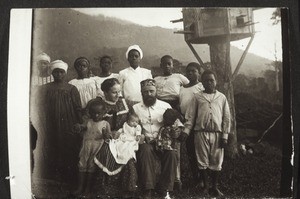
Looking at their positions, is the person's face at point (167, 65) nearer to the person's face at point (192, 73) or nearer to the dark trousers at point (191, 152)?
the person's face at point (192, 73)

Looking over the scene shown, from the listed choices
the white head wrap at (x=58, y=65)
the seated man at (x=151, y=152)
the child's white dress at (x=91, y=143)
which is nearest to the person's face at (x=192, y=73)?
the seated man at (x=151, y=152)

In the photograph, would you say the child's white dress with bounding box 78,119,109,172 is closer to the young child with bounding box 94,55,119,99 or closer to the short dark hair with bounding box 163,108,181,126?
the young child with bounding box 94,55,119,99

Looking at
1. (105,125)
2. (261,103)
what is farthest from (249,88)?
(105,125)

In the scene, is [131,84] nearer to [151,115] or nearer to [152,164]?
[151,115]

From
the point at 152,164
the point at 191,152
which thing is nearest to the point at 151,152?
the point at 152,164

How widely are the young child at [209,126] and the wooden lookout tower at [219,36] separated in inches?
1.1

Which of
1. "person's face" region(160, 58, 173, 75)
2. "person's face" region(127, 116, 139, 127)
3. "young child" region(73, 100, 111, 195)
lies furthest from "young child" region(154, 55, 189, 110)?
"young child" region(73, 100, 111, 195)

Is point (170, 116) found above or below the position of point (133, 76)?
below

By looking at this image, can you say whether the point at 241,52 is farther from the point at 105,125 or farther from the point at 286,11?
the point at 105,125

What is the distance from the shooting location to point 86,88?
4.72ft

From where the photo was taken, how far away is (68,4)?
59.1 inches

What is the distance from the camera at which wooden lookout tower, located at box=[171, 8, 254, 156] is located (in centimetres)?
146

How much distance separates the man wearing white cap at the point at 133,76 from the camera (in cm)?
144

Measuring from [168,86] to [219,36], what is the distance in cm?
27
